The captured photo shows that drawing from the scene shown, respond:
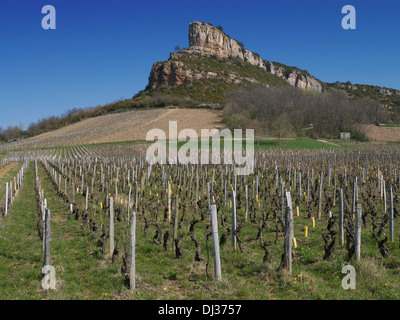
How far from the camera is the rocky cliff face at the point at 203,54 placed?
108106 millimetres

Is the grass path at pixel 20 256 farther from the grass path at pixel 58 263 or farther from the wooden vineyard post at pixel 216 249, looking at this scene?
the wooden vineyard post at pixel 216 249

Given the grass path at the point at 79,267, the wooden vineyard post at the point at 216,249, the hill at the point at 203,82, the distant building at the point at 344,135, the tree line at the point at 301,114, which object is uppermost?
the hill at the point at 203,82

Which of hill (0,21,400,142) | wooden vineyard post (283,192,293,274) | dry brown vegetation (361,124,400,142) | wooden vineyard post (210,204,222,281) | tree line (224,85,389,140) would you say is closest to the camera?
wooden vineyard post (210,204,222,281)

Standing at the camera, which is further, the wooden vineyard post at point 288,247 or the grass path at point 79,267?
the wooden vineyard post at point 288,247

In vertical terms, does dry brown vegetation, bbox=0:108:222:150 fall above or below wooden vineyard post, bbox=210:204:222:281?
above

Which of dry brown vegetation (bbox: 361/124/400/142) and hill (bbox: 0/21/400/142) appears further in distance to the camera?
hill (bbox: 0/21/400/142)

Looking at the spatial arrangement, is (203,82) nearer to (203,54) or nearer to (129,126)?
(203,54)

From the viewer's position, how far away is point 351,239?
7082 millimetres

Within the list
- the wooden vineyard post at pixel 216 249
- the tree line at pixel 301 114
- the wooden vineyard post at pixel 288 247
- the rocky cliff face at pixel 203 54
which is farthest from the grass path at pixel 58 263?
the rocky cliff face at pixel 203 54

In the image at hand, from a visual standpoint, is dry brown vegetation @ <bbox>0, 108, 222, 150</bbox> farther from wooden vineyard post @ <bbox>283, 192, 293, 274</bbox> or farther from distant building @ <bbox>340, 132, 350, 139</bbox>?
wooden vineyard post @ <bbox>283, 192, 293, 274</bbox>

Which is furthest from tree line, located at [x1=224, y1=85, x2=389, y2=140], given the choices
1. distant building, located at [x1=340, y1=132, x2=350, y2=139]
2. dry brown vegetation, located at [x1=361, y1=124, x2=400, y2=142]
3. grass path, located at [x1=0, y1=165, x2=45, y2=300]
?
grass path, located at [x1=0, y1=165, x2=45, y2=300]

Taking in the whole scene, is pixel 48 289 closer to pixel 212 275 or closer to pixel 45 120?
pixel 212 275

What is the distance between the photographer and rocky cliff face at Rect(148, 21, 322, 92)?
355 feet
